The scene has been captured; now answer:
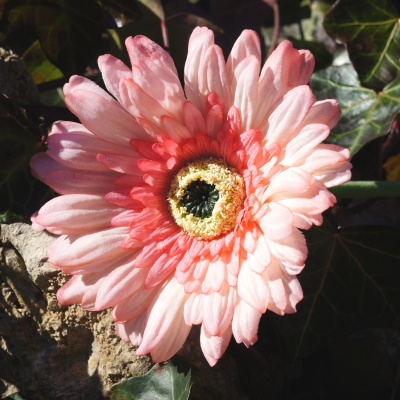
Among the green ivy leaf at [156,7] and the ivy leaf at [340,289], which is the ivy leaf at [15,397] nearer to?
the ivy leaf at [340,289]

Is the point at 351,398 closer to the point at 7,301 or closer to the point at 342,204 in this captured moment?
the point at 342,204

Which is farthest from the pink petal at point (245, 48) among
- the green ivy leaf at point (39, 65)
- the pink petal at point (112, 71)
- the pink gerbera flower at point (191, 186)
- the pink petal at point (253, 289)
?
the green ivy leaf at point (39, 65)

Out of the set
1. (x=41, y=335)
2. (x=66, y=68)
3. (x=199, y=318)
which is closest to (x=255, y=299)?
(x=199, y=318)

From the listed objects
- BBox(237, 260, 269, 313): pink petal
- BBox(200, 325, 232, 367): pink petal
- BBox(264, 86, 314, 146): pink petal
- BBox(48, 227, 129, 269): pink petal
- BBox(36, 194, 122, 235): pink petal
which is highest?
BBox(264, 86, 314, 146): pink petal

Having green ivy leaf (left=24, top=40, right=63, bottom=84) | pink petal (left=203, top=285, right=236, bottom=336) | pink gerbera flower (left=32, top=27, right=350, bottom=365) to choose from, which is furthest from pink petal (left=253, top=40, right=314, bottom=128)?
green ivy leaf (left=24, top=40, right=63, bottom=84)

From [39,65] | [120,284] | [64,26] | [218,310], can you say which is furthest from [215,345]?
[39,65]

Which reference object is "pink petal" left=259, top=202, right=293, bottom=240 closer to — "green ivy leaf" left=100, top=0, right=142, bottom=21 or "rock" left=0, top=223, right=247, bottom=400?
"rock" left=0, top=223, right=247, bottom=400

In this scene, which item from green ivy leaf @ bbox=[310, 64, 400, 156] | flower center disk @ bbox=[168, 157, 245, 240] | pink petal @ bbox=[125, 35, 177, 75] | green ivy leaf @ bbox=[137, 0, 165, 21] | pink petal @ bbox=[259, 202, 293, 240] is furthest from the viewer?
green ivy leaf @ bbox=[137, 0, 165, 21]
